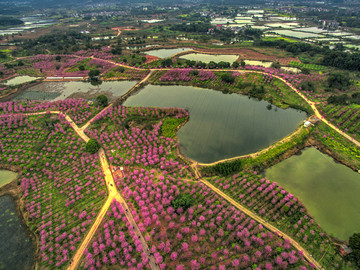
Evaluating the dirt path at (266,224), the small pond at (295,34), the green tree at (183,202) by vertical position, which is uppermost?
the small pond at (295,34)

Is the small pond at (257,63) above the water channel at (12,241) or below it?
above

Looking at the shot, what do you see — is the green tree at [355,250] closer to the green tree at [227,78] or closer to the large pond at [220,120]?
the large pond at [220,120]

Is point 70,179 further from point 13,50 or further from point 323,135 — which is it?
point 13,50

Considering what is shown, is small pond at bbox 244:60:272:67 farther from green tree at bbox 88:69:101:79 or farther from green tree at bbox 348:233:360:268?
green tree at bbox 348:233:360:268


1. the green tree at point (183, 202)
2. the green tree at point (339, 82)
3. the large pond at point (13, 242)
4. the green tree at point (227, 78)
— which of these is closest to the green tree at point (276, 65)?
the green tree at point (339, 82)

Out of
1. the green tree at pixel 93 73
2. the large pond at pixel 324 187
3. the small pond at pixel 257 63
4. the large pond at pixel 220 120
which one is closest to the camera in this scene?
the large pond at pixel 324 187

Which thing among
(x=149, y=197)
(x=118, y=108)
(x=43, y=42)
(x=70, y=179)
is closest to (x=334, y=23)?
(x=118, y=108)
